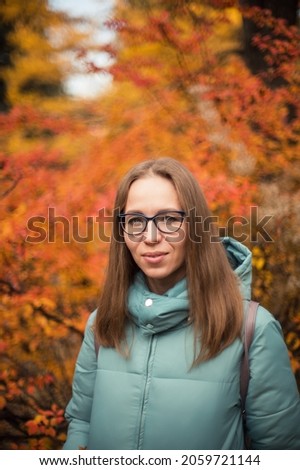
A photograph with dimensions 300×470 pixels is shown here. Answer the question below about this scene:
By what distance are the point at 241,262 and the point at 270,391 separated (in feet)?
1.73

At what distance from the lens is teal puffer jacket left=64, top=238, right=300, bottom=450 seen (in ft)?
5.09

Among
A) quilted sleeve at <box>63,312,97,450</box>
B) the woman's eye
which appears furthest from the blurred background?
the woman's eye

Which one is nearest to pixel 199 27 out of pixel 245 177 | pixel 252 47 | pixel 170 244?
pixel 252 47

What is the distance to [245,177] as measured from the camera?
3662mm

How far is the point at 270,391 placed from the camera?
1.56 m

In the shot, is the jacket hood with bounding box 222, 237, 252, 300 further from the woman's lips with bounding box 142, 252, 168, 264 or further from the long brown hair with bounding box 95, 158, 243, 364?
the woman's lips with bounding box 142, 252, 168, 264

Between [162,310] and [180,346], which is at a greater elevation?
[162,310]

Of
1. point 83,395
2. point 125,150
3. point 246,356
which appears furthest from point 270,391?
point 125,150

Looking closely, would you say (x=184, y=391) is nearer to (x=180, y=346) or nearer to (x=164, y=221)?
(x=180, y=346)

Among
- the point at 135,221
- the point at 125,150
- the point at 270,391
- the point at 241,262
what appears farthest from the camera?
the point at 125,150

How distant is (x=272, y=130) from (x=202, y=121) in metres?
0.60
